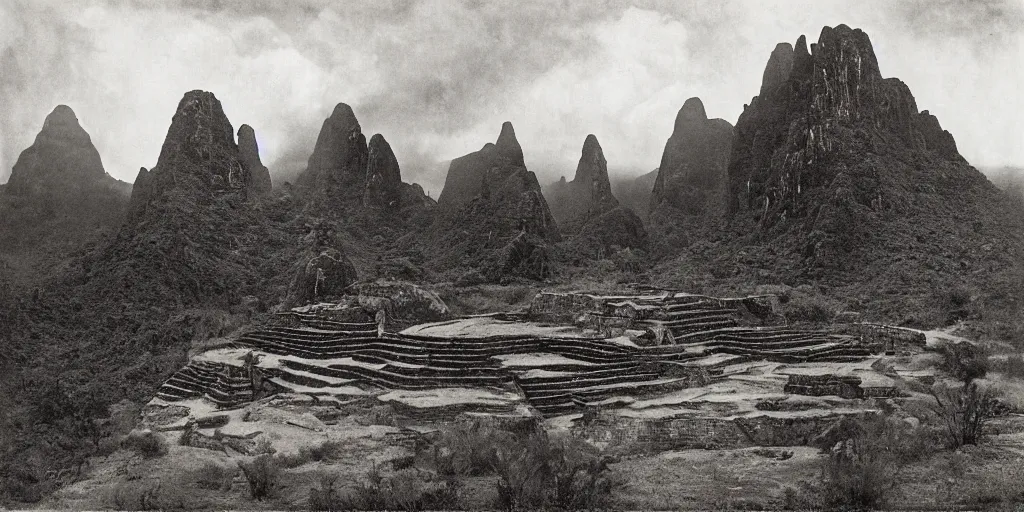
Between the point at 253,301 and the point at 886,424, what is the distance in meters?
39.1

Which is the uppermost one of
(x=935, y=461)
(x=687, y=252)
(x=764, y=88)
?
(x=764, y=88)

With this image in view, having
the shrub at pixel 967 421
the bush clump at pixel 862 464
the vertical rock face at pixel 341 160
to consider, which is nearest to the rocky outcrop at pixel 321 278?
the vertical rock face at pixel 341 160

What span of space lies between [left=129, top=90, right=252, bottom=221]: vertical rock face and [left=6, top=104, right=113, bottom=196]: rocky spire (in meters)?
4.69

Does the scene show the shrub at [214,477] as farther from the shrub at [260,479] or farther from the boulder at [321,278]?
the boulder at [321,278]

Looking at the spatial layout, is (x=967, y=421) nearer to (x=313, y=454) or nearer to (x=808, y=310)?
(x=313, y=454)

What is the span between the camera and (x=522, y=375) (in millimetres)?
19266

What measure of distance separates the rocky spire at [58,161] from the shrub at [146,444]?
40.7 meters

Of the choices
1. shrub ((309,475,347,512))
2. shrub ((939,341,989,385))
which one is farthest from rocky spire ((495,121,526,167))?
shrub ((309,475,347,512))

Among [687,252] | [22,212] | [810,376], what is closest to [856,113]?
[687,252]

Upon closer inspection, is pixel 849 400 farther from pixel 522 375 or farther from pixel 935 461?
pixel 522 375

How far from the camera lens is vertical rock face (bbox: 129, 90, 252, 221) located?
5306 centimetres

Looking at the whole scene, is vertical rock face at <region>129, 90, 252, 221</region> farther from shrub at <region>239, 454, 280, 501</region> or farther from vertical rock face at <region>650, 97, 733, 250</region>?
shrub at <region>239, 454, 280, 501</region>

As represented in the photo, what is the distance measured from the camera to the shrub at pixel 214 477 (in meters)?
Result: 13.3

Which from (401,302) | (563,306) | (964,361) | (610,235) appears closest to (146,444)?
(401,302)
